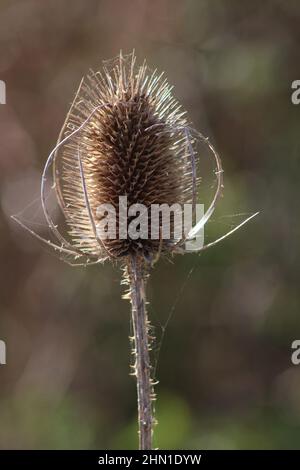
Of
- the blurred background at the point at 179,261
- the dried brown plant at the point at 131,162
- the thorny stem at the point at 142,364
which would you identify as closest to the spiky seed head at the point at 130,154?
the dried brown plant at the point at 131,162

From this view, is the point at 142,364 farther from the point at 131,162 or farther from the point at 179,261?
the point at 179,261

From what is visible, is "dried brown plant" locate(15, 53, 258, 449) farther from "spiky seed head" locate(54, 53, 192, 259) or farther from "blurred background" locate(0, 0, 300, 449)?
"blurred background" locate(0, 0, 300, 449)

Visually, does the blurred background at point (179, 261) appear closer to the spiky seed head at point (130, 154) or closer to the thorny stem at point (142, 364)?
the spiky seed head at point (130, 154)

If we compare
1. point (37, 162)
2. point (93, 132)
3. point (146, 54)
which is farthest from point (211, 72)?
point (93, 132)

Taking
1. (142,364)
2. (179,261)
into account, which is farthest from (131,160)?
(179,261)

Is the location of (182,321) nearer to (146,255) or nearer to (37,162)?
(37,162)
